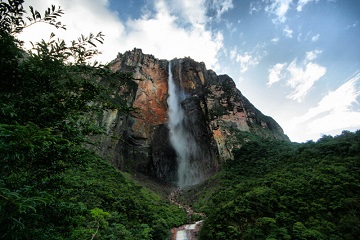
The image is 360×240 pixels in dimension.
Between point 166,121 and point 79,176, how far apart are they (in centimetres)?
3549

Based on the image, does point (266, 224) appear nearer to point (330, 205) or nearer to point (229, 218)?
point (229, 218)

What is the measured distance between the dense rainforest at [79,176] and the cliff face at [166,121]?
38.9 ft

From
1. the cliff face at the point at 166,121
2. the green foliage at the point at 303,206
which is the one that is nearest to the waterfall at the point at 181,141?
the cliff face at the point at 166,121

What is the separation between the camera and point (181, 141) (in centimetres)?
4525

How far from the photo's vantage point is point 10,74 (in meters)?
3.84

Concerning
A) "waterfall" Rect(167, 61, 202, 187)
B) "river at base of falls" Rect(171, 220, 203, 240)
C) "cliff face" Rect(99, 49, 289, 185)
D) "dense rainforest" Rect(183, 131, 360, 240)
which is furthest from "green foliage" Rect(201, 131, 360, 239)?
"waterfall" Rect(167, 61, 202, 187)

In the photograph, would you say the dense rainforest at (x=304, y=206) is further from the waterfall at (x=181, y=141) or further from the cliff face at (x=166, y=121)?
the waterfall at (x=181, y=141)

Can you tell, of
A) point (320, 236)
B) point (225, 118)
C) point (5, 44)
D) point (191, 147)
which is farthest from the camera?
point (191, 147)

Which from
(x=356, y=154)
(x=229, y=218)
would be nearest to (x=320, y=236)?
(x=229, y=218)

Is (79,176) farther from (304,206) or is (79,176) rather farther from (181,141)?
(181,141)

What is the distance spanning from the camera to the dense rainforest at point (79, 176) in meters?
2.72

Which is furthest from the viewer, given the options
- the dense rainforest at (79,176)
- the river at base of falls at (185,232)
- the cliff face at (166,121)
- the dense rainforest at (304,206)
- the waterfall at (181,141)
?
the waterfall at (181,141)

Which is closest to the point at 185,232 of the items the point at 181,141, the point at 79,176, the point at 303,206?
the point at 303,206

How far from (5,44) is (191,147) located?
4105cm
